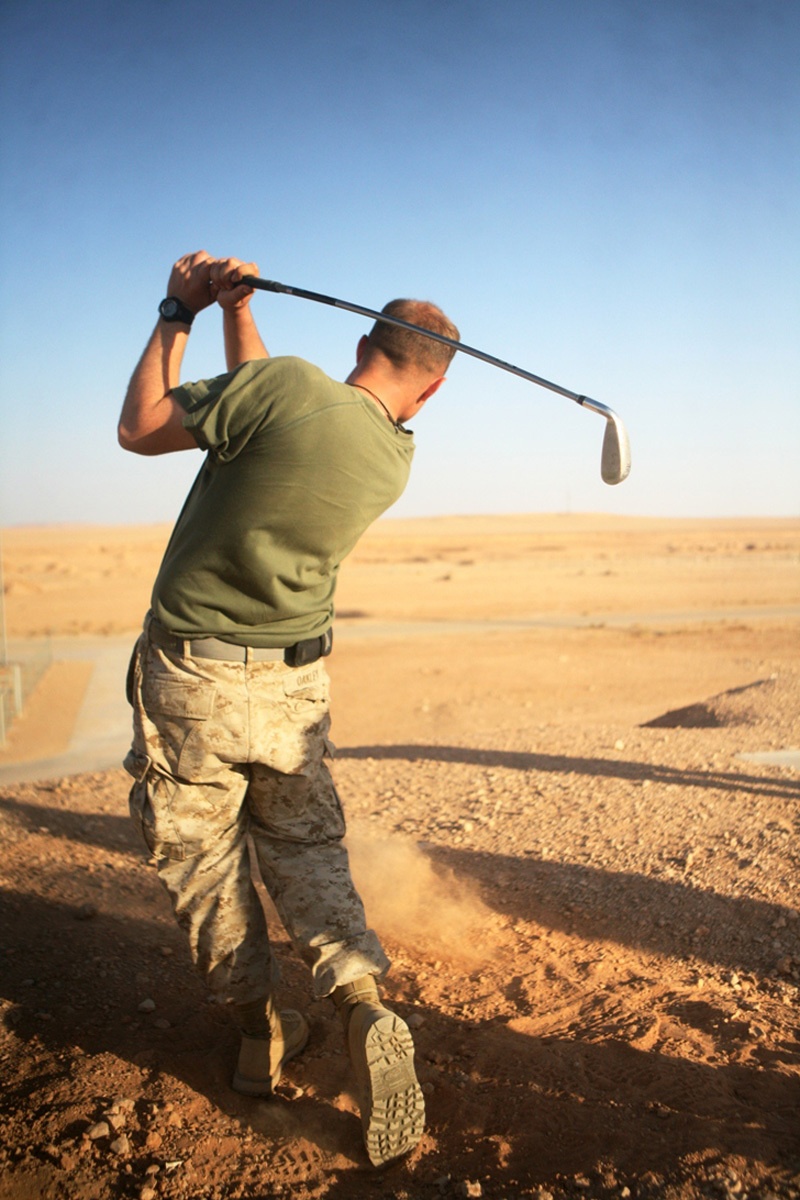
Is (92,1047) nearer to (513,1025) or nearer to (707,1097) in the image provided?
(513,1025)

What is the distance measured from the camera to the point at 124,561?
4884cm

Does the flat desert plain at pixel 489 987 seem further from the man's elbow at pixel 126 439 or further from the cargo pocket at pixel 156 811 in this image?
the man's elbow at pixel 126 439

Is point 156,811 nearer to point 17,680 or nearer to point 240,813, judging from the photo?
point 240,813

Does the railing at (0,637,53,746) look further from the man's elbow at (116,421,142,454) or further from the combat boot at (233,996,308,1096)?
the man's elbow at (116,421,142,454)

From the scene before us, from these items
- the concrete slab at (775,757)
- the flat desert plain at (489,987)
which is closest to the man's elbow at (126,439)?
the flat desert plain at (489,987)

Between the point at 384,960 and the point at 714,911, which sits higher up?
the point at 384,960

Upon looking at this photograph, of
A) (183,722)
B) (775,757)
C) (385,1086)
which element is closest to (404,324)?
(183,722)

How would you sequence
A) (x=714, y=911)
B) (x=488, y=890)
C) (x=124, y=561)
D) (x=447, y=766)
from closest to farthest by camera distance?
(x=714, y=911) < (x=488, y=890) < (x=447, y=766) < (x=124, y=561)

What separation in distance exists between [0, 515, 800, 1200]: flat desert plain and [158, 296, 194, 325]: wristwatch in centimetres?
202

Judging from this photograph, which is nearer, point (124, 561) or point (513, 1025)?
point (513, 1025)

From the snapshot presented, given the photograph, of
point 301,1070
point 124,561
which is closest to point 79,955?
point 301,1070

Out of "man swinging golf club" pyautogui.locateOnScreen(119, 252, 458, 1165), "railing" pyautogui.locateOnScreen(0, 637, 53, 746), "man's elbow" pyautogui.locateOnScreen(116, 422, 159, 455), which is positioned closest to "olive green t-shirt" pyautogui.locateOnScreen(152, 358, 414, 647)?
"man swinging golf club" pyautogui.locateOnScreen(119, 252, 458, 1165)

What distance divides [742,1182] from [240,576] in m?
1.82

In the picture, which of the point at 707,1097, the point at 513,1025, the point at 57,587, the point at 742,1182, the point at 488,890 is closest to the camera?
the point at 742,1182
